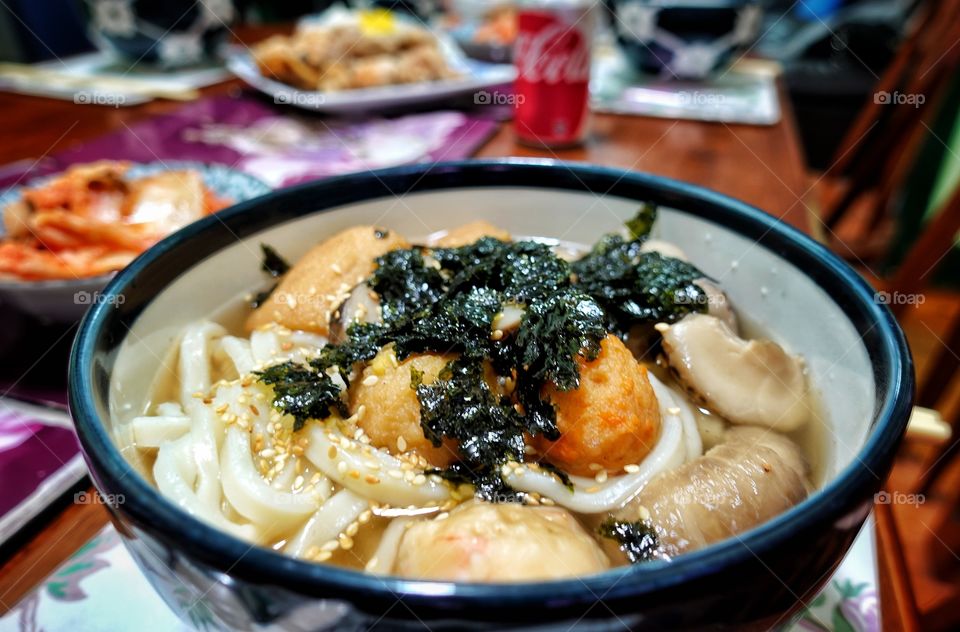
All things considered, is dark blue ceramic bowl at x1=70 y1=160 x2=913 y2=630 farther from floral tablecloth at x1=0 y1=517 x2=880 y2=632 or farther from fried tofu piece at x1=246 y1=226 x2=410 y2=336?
floral tablecloth at x1=0 y1=517 x2=880 y2=632

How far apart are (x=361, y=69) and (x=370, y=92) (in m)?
0.24

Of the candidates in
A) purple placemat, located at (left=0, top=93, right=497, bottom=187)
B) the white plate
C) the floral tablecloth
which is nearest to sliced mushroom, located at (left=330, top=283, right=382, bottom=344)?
the floral tablecloth

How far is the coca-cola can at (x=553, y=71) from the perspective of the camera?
2.48 meters

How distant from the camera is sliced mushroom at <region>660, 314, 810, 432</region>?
116 cm

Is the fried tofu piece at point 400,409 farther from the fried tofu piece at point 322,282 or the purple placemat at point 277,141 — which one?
the purple placemat at point 277,141

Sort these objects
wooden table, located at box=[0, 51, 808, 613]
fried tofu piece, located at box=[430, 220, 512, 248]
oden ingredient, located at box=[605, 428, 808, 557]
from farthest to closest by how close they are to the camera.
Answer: wooden table, located at box=[0, 51, 808, 613]
fried tofu piece, located at box=[430, 220, 512, 248]
oden ingredient, located at box=[605, 428, 808, 557]

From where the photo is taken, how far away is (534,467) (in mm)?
1001

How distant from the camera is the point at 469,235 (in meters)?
1.38

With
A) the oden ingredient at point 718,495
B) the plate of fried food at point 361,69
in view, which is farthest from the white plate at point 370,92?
the oden ingredient at point 718,495

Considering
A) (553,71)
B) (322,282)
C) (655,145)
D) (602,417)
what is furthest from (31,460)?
(655,145)

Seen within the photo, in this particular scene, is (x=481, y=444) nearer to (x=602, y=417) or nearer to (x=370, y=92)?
(x=602, y=417)

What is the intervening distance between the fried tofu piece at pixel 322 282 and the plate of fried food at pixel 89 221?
435 mm

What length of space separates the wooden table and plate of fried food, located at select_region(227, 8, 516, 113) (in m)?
0.36

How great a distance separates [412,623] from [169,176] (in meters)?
1.78
